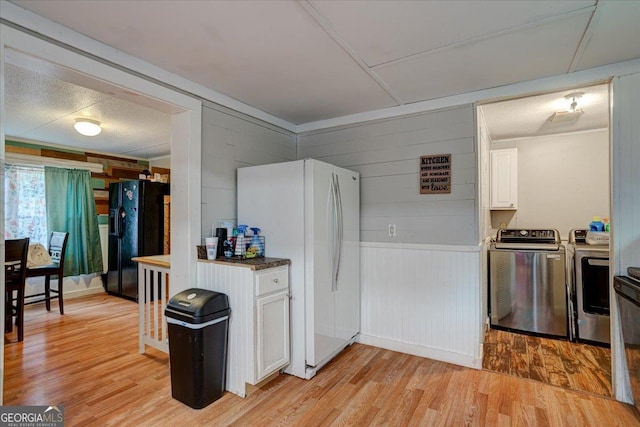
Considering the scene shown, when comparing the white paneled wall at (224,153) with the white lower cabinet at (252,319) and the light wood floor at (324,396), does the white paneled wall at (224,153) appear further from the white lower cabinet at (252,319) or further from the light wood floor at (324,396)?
the light wood floor at (324,396)

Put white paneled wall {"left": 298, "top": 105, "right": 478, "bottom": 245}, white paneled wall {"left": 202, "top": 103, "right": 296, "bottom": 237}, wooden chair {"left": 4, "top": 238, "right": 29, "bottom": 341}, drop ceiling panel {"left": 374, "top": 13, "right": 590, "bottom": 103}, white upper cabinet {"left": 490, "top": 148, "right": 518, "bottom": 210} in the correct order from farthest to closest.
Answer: white upper cabinet {"left": 490, "top": 148, "right": 518, "bottom": 210}
wooden chair {"left": 4, "top": 238, "right": 29, "bottom": 341}
white paneled wall {"left": 298, "top": 105, "right": 478, "bottom": 245}
white paneled wall {"left": 202, "top": 103, "right": 296, "bottom": 237}
drop ceiling panel {"left": 374, "top": 13, "right": 590, "bottom": 103}

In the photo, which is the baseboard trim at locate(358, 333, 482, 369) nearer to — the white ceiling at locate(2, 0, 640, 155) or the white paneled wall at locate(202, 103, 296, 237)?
the white paneled wall at locate(202, 103, 296, 237)

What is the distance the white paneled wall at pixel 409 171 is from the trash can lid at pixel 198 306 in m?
1.54

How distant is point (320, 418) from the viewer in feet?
Result: 6.46

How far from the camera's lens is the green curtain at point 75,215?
4543 mm

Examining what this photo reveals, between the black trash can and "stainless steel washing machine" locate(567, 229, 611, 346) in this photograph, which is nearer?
the black trash can

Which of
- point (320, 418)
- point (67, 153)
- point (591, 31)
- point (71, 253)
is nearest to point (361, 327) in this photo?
point (320, 418)

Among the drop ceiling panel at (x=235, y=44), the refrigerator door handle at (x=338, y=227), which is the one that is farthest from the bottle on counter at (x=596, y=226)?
the refrigerator door handle at (x=338, y=227)

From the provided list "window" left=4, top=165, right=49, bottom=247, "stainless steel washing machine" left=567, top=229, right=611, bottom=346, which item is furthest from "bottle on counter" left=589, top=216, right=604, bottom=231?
"window" left=4, top=165, right=49, bottom=247

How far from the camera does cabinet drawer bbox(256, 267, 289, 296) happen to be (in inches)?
87.0

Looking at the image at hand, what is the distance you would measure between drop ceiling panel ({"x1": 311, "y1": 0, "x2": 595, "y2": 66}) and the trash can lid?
72.4 inches

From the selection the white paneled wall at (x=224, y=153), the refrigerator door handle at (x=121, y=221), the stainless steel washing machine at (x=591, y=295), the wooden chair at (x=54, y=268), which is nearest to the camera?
the white paneled wall at (x=224, y=153)

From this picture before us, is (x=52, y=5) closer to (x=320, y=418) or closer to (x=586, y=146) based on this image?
(x=320, y=418)

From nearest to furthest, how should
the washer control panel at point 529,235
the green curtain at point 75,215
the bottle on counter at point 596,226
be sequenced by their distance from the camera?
the bottle on counter at point 596,226, the washer control panel at point 529,235, the green curtain at point 75,215
